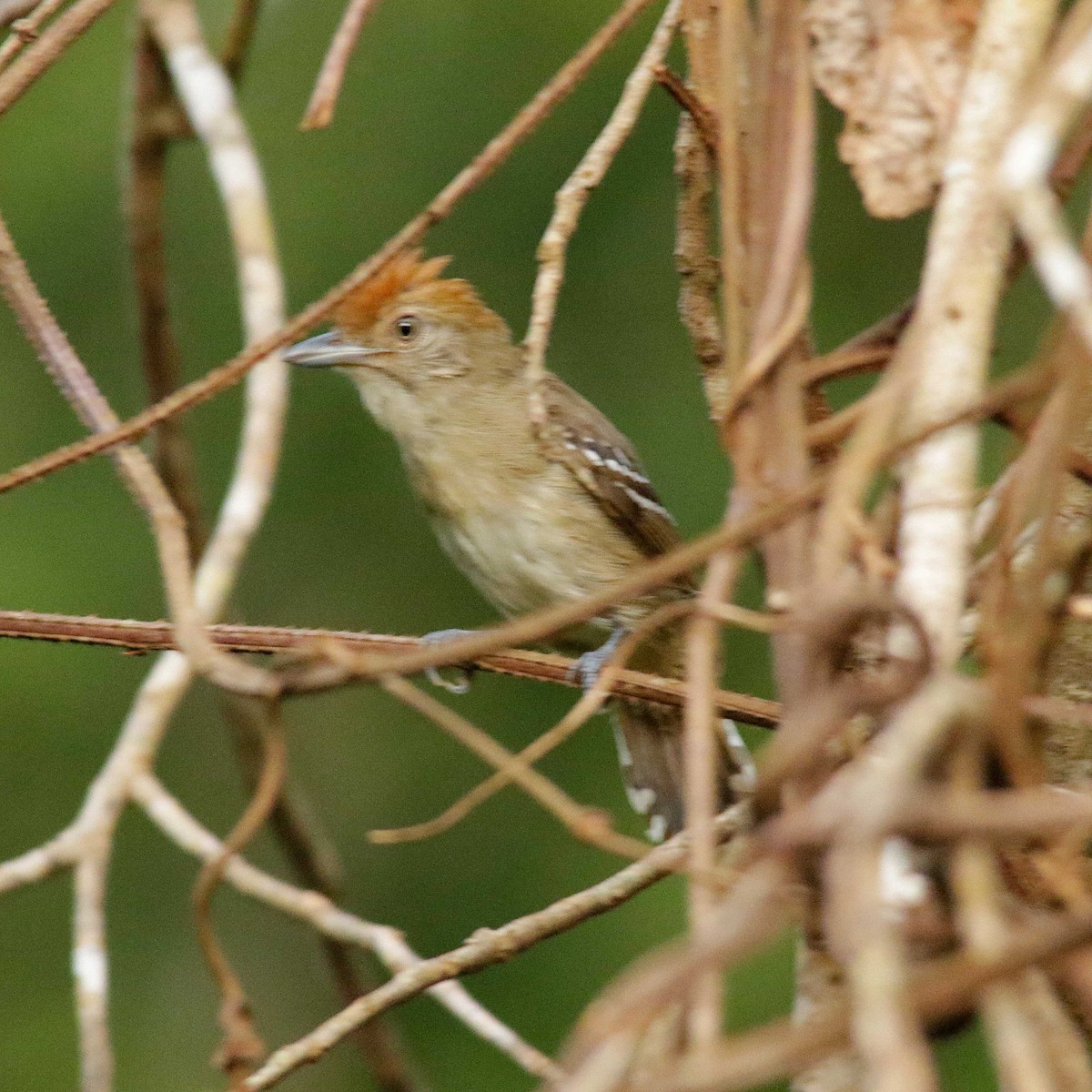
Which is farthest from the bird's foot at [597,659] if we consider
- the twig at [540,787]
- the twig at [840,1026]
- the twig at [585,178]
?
the twig at [840,1026]

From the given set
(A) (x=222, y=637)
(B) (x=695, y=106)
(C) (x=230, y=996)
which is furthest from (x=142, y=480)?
(B) (x=695, y=106)

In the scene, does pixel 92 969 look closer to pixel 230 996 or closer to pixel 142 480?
pixel 230 996

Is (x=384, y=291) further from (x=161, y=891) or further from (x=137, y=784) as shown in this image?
(x=161, y=891)

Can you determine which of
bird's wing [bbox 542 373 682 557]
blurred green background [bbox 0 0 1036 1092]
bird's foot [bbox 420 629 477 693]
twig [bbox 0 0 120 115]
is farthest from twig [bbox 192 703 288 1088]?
blurred green background [bbox 0 0 1036 1092]

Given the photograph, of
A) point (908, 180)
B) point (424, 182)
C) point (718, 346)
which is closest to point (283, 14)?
point (424, 182)

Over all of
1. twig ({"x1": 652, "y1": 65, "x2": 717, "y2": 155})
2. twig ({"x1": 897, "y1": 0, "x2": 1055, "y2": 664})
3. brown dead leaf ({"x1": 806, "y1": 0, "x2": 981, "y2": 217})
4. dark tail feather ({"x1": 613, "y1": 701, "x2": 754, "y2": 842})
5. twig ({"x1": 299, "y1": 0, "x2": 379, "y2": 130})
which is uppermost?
twig ({"x1": 299, "y1": 0, "x2": 379, "y2": 130})

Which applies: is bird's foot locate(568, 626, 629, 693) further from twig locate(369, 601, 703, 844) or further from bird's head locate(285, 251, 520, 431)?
twig locate(369, 601, 703, 844)
